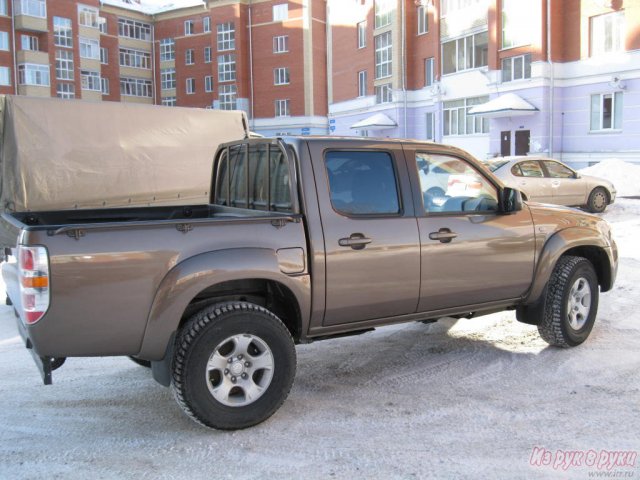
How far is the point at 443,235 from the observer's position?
5016mm

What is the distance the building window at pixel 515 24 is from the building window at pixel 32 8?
42.8m

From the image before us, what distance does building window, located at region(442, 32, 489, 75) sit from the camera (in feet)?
119

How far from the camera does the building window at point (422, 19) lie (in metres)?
41.6

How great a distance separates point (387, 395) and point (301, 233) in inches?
56.4

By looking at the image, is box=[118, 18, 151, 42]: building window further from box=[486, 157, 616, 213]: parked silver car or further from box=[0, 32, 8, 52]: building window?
box=[486, 157, 616, 213]: parked silver car

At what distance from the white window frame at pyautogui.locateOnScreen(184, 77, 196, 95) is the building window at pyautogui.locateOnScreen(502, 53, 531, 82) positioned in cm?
4319

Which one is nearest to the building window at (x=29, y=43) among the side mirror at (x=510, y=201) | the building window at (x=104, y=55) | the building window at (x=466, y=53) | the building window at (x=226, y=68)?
the building window at (x=104, y=55)

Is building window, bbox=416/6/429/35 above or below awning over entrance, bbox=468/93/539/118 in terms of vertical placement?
above

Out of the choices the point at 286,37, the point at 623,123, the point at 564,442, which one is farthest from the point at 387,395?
the point at 286,37

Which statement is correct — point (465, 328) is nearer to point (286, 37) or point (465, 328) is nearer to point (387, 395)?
point (387, 395)

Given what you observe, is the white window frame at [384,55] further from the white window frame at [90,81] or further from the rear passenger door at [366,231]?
the rear passenger door at [366,231]

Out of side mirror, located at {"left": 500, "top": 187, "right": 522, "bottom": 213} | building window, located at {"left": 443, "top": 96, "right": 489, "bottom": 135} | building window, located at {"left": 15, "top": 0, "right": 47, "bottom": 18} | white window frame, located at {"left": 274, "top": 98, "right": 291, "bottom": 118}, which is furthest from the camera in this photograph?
white window frame, located at {"left": 274, "top": 98, "right": 291, "bottom": 118}

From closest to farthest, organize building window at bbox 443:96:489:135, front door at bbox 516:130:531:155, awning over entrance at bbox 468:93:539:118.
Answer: awning over entrance at bbox 468:93:539:118 → front door at bbox 516:130:531:155 → building window at bbox 443:96:489:135

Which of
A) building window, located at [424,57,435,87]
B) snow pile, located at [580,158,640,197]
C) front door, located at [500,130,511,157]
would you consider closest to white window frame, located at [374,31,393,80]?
building window, located at [424,57,435,87]
